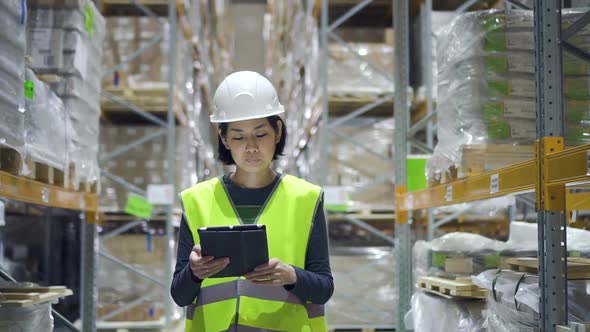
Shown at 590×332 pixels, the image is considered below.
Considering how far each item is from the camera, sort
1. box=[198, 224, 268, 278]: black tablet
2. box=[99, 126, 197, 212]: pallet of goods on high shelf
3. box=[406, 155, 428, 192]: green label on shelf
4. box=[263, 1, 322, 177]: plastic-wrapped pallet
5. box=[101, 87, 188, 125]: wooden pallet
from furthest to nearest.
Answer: box=[263, 1, 322, 177]: plastic-wrapped pallet → box=[99, 126, 197, 212]: pallet of goods on high shelf → box=[101, 87, 188, 125]: wooden pallet → box=[406, 155, 428, 192]: green label on shelf → box=[198, 224, 268, 278]: black tablet

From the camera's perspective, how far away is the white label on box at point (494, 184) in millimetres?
3066

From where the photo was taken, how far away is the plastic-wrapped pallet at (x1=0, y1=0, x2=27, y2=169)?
3.27 metres

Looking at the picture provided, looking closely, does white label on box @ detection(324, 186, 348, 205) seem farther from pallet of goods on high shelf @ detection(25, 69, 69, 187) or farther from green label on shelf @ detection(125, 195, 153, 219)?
pallet of goods on high shelf @ detection(25, 69, 69, 187)

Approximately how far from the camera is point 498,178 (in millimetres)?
3066

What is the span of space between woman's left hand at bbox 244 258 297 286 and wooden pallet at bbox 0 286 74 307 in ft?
5.74

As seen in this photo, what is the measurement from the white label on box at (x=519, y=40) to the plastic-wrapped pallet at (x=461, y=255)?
1376 mm

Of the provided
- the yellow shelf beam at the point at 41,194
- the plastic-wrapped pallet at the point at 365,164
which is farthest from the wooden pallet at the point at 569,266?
the plastic-wrapped pallet at the point at 365,164

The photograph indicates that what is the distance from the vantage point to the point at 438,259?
4684mm

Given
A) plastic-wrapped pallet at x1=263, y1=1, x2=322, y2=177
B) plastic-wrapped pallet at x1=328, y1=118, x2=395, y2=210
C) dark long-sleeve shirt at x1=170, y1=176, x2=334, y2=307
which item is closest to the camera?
dark long-sleeve shirt at x1=170, y1=176, x2=334, y2=307

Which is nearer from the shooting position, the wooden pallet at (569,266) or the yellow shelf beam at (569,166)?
the yellow shelf beam at (569,166)

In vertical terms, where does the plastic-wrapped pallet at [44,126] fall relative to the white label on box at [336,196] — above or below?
above

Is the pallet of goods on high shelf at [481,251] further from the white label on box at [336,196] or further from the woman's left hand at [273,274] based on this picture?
the woman's left hand at [273,274]

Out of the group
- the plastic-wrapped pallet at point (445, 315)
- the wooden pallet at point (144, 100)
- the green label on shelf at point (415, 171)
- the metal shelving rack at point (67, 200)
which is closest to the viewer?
the metal shelving rack at point (67, 200)

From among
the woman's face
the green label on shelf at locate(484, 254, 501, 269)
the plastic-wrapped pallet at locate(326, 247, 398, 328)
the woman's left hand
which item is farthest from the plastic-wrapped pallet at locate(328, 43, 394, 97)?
the woman's left hand
